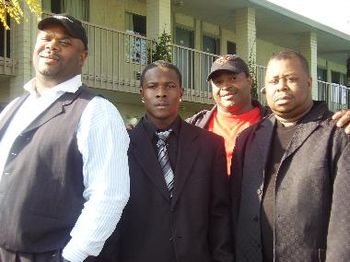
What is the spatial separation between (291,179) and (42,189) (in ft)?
4.39

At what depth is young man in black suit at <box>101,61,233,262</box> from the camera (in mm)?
3383

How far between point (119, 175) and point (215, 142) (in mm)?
923

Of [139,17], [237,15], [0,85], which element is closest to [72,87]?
[0,85]

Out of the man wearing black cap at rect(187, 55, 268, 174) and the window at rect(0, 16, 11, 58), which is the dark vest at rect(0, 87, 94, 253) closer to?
the man wearing black cap at rect(187, 55, 268, 174)

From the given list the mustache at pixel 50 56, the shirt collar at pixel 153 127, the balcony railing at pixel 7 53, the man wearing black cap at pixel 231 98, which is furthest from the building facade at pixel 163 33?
the mustache at pixel 50 56

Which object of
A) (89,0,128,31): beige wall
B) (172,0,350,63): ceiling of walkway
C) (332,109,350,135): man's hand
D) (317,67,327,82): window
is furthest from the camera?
(317,67,327,82): window

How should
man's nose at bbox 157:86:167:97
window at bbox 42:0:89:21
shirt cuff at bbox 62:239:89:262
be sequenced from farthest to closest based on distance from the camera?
window at bbox 42:0:89:21 → man's nose at bbox 157:86:167:97 → shirt cuff at bbox 62:239:89:262

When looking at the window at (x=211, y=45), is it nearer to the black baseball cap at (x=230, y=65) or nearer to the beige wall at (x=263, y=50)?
the beige wall at (x=263, y=50)

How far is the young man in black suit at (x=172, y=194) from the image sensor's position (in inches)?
133

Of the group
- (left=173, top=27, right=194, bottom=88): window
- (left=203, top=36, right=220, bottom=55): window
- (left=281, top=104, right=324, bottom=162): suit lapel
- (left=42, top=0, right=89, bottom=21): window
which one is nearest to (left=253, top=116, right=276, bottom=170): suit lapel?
(left=281, top=104, right=324, bottom=162): suit lapel

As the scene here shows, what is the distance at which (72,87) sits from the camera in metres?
3.18

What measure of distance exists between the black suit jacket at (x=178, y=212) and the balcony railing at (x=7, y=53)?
813 cm

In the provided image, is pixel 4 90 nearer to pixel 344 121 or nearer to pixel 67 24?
pixel 67 24

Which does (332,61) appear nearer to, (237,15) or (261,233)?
(237,15)
